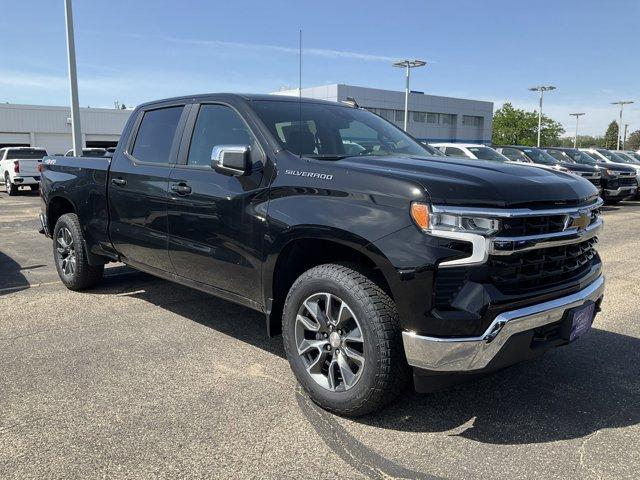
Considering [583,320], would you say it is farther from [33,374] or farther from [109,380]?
[33,374]

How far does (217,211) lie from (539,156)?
615 inches

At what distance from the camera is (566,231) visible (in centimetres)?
310

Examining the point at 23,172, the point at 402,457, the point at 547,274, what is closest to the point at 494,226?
the point at 547,274

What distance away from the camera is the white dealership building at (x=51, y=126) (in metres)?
43.3

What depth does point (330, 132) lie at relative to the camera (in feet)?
13.5

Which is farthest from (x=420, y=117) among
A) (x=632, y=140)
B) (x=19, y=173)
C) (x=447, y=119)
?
(x=632, y=140)

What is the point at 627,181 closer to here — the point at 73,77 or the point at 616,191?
the point at 616,191

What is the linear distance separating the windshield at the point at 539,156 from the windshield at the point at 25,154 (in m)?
18.6

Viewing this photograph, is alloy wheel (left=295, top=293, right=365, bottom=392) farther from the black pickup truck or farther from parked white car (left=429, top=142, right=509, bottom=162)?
parked white car (left=429, top=142, right=509, bottom=162)

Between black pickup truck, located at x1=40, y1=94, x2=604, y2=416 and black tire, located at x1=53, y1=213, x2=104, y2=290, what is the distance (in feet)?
4.69

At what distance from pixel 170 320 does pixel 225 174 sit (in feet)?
6.13

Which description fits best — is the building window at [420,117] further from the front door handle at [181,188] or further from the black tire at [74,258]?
the front door handle at [181,188]

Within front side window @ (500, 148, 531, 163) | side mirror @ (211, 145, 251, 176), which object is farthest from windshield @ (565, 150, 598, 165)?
side mirror @ (211, 145, 251, 176)

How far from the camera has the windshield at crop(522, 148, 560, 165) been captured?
16.8 m
